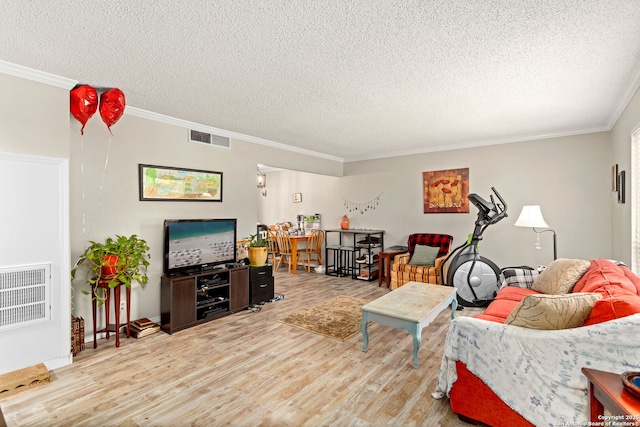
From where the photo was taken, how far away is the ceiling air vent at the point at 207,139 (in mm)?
4195

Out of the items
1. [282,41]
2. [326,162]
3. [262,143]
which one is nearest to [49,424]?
[282,41]

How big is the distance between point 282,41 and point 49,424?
2.89 metres

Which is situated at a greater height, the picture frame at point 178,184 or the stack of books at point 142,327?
the picture frame at point 178,184

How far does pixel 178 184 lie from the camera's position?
13.2ft

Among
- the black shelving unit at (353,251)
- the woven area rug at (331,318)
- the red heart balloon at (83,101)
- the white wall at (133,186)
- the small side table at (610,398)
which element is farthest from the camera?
the black shelving unit at (353,251)

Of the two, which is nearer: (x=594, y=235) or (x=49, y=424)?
(x=49, y=424)

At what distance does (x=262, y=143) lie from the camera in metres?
5.13

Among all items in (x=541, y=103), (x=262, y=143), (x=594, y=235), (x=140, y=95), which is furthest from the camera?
(x=262, y=143)

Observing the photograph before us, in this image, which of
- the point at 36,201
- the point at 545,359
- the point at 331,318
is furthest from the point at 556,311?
the point at 36,201

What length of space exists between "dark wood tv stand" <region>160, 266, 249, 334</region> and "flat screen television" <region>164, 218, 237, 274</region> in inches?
6.4

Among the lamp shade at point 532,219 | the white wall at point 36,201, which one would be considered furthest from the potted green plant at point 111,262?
the lamp shade at point 532,219

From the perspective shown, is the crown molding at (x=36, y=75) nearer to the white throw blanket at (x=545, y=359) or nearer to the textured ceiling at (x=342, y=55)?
the textured ceiling at (x=342, y=55)

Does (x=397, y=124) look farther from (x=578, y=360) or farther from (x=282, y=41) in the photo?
(x=578, y=360)

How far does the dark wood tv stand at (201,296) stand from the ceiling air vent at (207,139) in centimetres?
173
